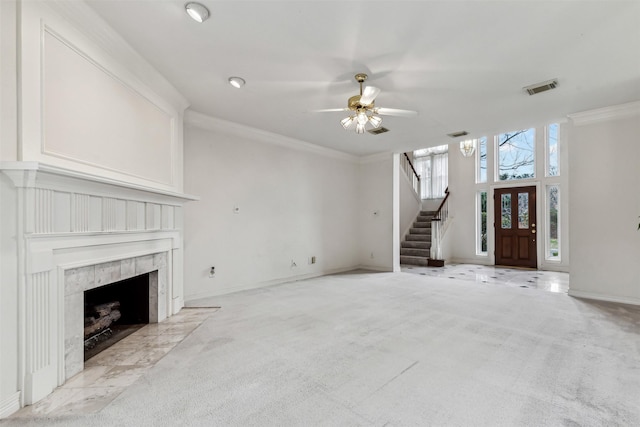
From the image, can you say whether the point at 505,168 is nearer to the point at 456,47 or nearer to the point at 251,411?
the point at 456,47

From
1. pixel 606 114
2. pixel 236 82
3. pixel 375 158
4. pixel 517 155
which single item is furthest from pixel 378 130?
pixel 517 155

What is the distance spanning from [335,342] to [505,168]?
7.45 meters

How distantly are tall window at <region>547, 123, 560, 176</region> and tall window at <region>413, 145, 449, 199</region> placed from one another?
2.63m

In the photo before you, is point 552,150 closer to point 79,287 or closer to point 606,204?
point 606,204

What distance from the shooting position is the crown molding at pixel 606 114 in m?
4.13

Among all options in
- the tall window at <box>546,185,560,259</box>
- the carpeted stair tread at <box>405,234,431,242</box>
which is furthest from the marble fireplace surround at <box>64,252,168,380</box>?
the tall window at <box>546,185,560,259</box>

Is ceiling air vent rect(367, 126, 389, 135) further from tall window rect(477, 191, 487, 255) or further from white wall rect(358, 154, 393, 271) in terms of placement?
tall window rect(477, 191, 487, 255)

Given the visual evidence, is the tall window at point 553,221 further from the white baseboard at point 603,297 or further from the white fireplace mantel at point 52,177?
the white fireplace mantel at point 52,177

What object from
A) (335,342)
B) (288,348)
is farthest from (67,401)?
(335,342)

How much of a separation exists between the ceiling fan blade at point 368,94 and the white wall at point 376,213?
4.01 metres

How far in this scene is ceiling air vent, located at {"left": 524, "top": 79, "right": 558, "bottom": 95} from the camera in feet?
11.2

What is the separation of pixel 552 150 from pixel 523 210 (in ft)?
5.16

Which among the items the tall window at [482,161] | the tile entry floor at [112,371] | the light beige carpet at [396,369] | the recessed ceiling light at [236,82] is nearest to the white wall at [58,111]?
the tile entry floor at [112,371]

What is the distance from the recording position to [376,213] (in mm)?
7156
